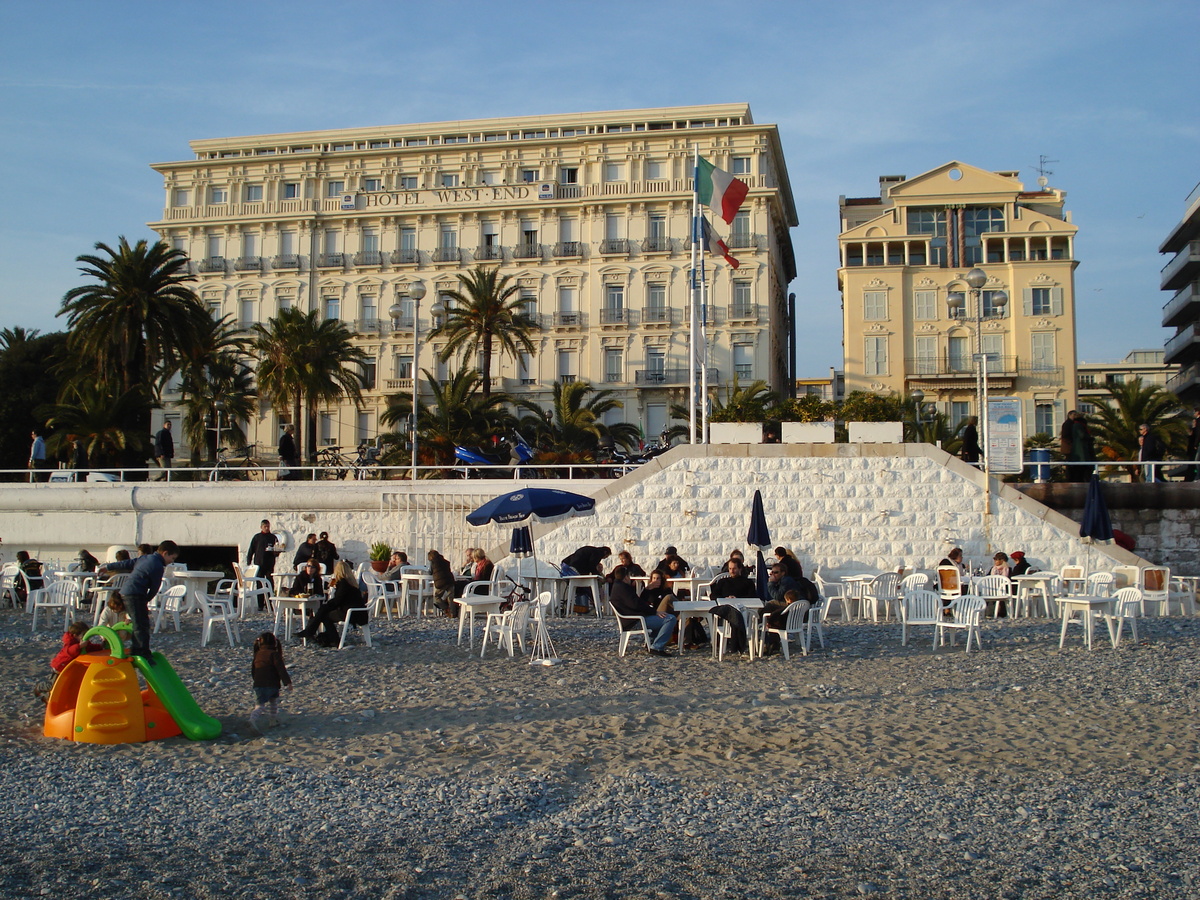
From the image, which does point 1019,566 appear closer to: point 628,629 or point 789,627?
point 789,627

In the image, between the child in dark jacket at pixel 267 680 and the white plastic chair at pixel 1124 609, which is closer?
the child in dark jacket at pixel 267 680

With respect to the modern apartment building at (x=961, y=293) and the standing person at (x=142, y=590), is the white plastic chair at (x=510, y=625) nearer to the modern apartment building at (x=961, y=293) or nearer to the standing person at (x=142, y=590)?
the standing person at (x=142, y=590)

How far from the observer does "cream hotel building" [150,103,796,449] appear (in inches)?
1912

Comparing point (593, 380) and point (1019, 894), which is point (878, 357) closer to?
point (593, 380)

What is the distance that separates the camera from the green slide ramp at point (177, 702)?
8.55 metres

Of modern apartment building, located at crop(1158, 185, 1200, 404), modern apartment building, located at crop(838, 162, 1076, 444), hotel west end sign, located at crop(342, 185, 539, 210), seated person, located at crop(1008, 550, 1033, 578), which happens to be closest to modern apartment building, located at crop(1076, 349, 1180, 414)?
modern apartment building, located at crop(1158, 185, 1200, 404)

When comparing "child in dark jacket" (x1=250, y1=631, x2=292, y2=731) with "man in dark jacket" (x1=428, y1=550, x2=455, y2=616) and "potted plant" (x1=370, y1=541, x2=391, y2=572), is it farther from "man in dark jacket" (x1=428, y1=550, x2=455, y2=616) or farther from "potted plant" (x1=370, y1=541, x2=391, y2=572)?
"potted plant" (x1=370, y1=541, x2=391, y2=572)

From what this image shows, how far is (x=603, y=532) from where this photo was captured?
62.8ft

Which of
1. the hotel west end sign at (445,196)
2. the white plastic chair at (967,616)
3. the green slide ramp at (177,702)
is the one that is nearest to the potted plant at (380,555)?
the white plastic chair at (967,616)

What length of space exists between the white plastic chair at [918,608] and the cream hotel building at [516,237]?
3392 centimetres

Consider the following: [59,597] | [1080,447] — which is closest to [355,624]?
[59,597]

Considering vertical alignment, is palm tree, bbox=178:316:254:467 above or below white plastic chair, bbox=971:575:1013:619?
above

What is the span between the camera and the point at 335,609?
526 inches

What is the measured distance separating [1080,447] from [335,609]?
1440 cm
